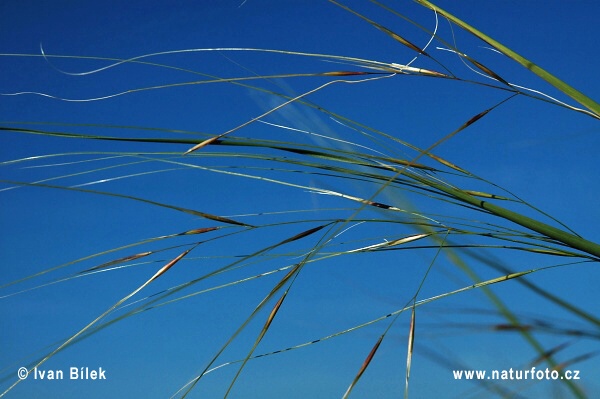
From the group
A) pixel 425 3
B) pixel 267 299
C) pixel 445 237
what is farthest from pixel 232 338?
pixel 425 3

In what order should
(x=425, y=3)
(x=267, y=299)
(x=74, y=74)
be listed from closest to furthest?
(x=267, y=299) → (x=425, y=3) → (x=74, y=74)

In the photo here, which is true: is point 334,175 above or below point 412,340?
above

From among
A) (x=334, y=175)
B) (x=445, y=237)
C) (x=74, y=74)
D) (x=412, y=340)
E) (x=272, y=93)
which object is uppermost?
(x=74, y=74)

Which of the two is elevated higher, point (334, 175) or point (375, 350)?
point (334, 175)

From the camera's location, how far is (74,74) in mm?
1121

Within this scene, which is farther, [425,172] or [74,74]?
[74,74]

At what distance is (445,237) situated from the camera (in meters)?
0.88

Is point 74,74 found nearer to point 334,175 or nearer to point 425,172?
point 334,175

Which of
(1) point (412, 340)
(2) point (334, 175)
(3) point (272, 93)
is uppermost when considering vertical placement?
(3) point (272, 93)

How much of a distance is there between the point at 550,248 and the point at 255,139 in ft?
1.36

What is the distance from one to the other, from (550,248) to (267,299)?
38 centimetres

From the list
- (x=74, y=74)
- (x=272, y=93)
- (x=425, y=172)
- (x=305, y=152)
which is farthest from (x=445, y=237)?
(x=74, y=74)

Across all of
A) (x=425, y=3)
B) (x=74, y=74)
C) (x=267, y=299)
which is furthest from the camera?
(x=74, y=74)

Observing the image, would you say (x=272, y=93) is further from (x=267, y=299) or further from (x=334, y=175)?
(x=267, y=299)
